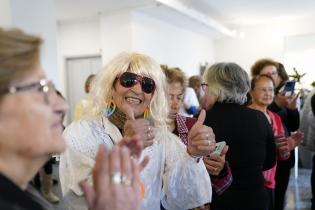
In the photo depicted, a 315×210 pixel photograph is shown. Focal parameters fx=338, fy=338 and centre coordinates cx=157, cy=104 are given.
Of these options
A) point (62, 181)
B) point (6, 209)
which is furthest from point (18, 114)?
point (62, 181)

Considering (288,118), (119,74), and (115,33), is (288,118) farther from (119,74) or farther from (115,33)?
(115,33)

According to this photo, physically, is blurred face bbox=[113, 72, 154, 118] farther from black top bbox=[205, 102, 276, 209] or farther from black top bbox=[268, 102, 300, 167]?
black top bbox=[268, 102, 300, 167]

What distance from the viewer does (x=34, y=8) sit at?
3.49 m

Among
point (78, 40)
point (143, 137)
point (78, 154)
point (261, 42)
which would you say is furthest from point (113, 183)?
point (261, 42)

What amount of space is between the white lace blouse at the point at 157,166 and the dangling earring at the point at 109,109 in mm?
40

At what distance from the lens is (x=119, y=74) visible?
1.50 meters

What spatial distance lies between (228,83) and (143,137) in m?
0.97

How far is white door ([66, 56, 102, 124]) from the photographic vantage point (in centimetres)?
694

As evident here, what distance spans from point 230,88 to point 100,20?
4837mm

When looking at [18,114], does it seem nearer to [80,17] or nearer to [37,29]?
[37,29]

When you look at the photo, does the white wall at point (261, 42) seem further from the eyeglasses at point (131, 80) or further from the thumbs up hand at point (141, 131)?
the thumbs up hand at point (141, 131)

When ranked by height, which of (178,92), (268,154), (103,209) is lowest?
(268,154)

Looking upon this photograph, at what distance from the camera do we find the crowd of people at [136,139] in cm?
78

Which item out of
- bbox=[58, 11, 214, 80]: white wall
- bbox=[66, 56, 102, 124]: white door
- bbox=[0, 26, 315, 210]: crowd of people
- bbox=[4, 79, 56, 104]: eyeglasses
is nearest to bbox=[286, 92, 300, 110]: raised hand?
bbox=[0, 26, 315, 210]: crowd of people
